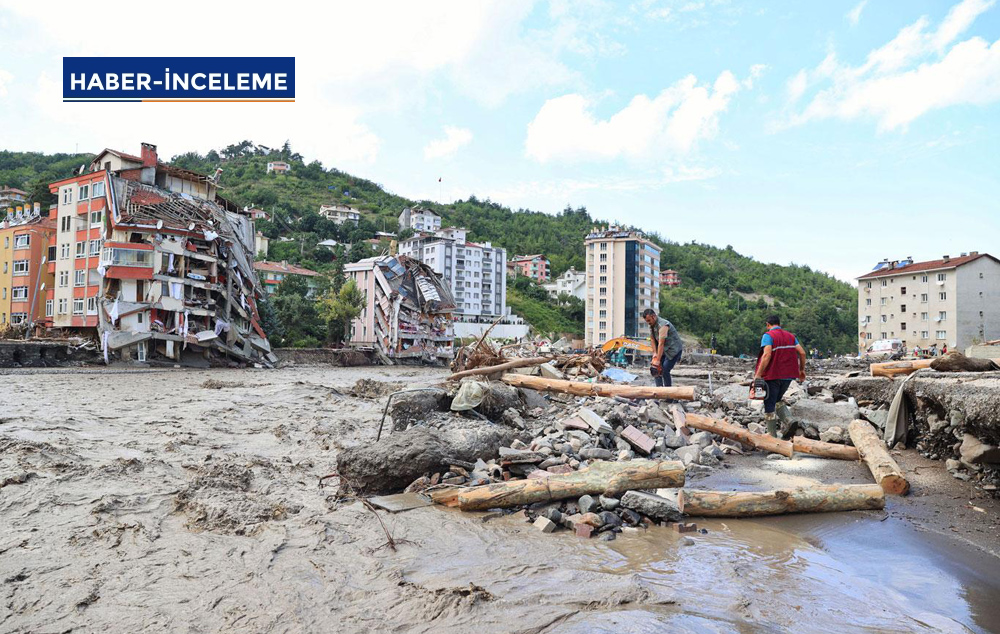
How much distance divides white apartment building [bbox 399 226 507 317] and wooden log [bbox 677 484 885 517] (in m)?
82.1

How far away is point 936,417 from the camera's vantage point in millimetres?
7195

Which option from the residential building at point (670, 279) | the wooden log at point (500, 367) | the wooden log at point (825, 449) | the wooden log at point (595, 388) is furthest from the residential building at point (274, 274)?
the residential building at point (670, 279)

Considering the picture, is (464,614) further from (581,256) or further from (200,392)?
(581,256)

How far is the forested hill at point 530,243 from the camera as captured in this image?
91.2 meters

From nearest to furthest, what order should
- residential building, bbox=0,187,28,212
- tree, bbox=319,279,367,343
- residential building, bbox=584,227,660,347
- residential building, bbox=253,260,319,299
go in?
tree, bbox=319,279,367,343 < residential building, bbox=0,187,28,212 < residential building, bbox=253,260,319,299 < residential building, bbox=584,227,660,347

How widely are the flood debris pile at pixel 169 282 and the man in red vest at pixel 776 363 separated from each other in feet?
121

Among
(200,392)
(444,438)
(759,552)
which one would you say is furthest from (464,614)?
(200,392)

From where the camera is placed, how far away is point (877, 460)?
6.78 meters

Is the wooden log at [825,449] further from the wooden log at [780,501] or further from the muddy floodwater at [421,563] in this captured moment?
the wooden log at [780,501]

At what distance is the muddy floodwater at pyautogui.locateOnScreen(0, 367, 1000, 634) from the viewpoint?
3.51 meters

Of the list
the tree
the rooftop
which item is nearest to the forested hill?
the rooftop

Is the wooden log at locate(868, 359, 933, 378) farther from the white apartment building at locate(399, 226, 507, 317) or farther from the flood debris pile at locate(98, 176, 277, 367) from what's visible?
the white apartment building at locate(399, 226, 507, 317)

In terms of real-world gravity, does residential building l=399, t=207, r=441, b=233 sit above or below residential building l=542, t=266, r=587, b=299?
above

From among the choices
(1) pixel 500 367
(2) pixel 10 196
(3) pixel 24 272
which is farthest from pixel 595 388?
(2) pixel 10 196
